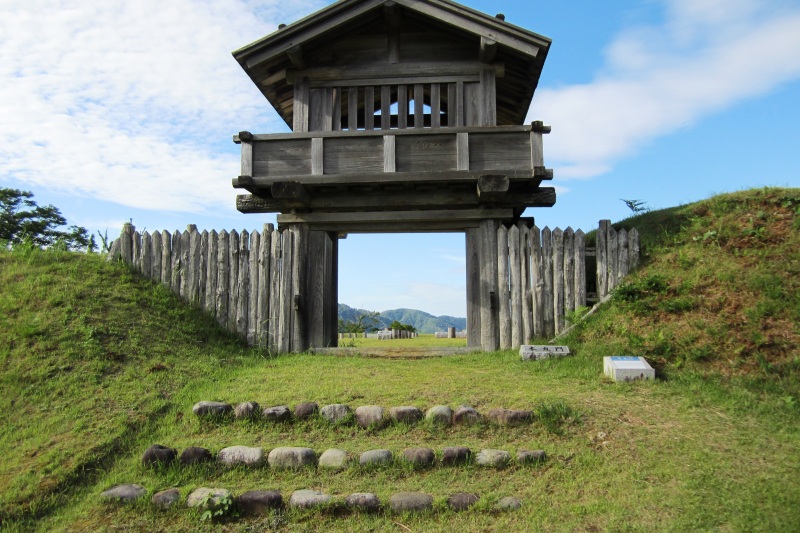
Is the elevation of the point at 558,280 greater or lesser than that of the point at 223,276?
lesser

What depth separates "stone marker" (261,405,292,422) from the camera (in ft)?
26.3

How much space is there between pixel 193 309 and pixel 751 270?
1105 cm

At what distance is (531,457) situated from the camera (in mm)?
6883

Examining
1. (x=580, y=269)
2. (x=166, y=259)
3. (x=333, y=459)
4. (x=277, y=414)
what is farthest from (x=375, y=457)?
(x=166, y=259)

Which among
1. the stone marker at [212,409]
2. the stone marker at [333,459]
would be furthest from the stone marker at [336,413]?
the stone marker at [212,409]

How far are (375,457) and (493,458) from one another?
1336 millimetres

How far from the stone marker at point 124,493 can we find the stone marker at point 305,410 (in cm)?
206

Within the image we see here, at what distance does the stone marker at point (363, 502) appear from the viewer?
6.13 metres

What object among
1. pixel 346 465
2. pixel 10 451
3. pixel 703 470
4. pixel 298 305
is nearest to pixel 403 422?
pixel 346 465

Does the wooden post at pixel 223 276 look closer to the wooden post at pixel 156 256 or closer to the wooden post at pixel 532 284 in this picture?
the wooden post at pixel 156 256

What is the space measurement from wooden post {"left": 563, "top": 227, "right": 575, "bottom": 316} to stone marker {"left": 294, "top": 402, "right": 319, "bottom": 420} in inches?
246

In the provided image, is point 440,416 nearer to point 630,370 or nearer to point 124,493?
point 630,370

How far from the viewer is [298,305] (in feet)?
43.2

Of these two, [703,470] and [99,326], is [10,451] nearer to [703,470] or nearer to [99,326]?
[99,326]
